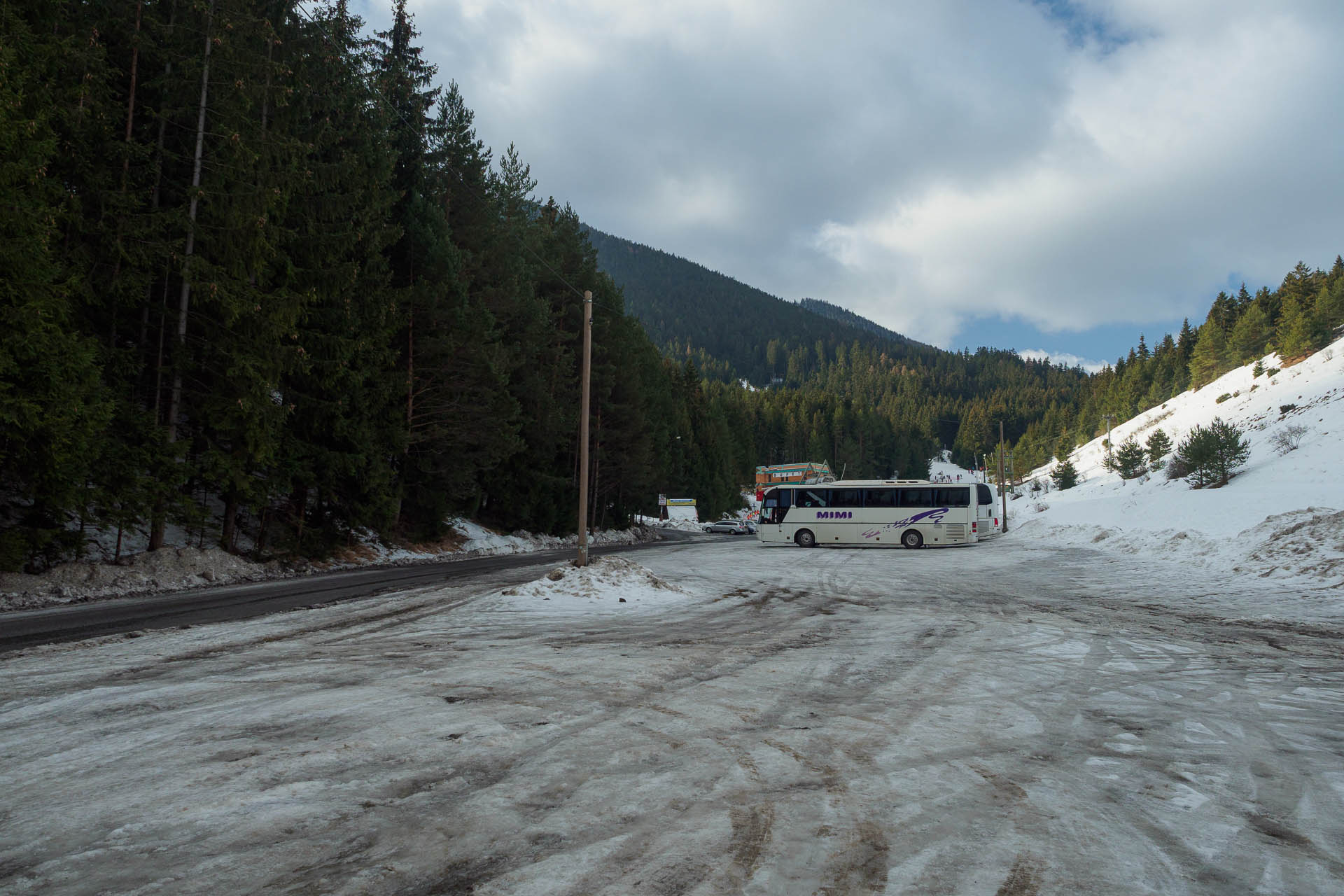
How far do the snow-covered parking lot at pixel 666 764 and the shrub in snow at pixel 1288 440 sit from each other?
37.3 m

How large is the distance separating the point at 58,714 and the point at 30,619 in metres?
6.54

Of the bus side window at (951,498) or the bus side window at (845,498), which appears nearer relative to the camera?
the bus side window at (951,498)

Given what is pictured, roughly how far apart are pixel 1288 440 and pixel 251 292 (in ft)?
165

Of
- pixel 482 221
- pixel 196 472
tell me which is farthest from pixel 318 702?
pixel 482 221

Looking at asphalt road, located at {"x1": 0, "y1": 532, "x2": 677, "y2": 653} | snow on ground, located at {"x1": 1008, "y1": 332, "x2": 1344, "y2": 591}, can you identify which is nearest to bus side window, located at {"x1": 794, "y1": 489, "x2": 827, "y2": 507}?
snow on ground, located at {"x1": 1008, "y1": 332, "x2": 1344, "y2": 591}

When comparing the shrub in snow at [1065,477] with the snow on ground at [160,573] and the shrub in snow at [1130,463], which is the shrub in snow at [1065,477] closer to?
the shrub in snow at [1130,463]

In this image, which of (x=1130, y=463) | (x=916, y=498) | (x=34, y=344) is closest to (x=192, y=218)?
(x=34, y=344)

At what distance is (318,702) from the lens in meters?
5.28

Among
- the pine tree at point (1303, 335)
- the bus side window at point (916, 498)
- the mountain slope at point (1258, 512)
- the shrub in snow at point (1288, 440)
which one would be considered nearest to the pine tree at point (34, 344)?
the mountain slope at point (1258, 512)

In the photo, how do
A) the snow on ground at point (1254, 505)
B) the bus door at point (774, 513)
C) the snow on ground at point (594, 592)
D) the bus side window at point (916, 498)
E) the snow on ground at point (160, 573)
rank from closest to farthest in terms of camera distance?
the snow on ground at point (594, 592) → the snow on ground at point (160, 573) → the snow on ground at point (1254, 505) → the bus side window at point (916, 498) → the bus door at point (774, 513)

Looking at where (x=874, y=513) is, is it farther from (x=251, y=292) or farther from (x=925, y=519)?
(x=251, y=292)

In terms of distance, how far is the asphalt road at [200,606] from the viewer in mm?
8484

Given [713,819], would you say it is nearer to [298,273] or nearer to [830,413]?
[298,273]

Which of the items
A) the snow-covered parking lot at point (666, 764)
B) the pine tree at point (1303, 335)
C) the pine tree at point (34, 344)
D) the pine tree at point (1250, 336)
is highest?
the pine tree at point (1250, 336)
